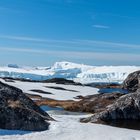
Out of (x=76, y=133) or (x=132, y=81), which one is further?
(x=132, y=81)

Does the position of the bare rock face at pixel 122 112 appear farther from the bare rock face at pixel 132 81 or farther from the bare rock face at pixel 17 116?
the bare rock face at pixel 132 81

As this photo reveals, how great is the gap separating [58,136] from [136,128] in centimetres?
917

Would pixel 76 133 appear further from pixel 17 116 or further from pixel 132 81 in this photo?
pixel 132 81

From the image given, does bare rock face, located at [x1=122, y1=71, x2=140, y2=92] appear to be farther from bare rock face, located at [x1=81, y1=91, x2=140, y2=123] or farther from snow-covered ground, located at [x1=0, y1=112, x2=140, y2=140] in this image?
snow-covered ground, located at [x1=0, y1=112, x2=140, y2=140]

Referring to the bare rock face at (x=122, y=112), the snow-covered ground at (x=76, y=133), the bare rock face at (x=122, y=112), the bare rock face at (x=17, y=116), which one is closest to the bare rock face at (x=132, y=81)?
the bare rock face at (x=122, y=112)

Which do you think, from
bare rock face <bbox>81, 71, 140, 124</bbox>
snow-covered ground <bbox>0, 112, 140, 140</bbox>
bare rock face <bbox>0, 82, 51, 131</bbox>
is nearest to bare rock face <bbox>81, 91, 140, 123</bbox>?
bare rock face <bbox>81, 71, 140, 124</bbox>

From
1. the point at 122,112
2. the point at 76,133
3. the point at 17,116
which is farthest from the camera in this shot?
the point at 122,112

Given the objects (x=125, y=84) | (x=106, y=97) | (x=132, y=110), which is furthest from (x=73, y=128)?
(x=125, y=84)

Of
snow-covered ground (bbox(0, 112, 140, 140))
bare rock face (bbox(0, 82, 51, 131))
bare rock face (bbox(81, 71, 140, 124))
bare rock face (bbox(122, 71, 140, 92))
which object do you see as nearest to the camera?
snow-covered ground (bbox(0, 112, 140, 140))

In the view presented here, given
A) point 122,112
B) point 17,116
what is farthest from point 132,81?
point 17,116

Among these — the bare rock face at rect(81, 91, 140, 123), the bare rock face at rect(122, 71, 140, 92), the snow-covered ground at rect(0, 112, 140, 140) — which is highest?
the bare rock face at rect(122, 71, 140, 92)

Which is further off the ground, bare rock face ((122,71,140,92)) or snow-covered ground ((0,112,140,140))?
bare rock face ((122,71,140,92))

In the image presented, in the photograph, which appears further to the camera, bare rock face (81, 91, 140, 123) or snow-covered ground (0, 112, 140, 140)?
bare rock face (81, 91, 140, 123)

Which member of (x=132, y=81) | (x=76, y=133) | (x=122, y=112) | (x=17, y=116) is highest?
(x=132, y=81)
